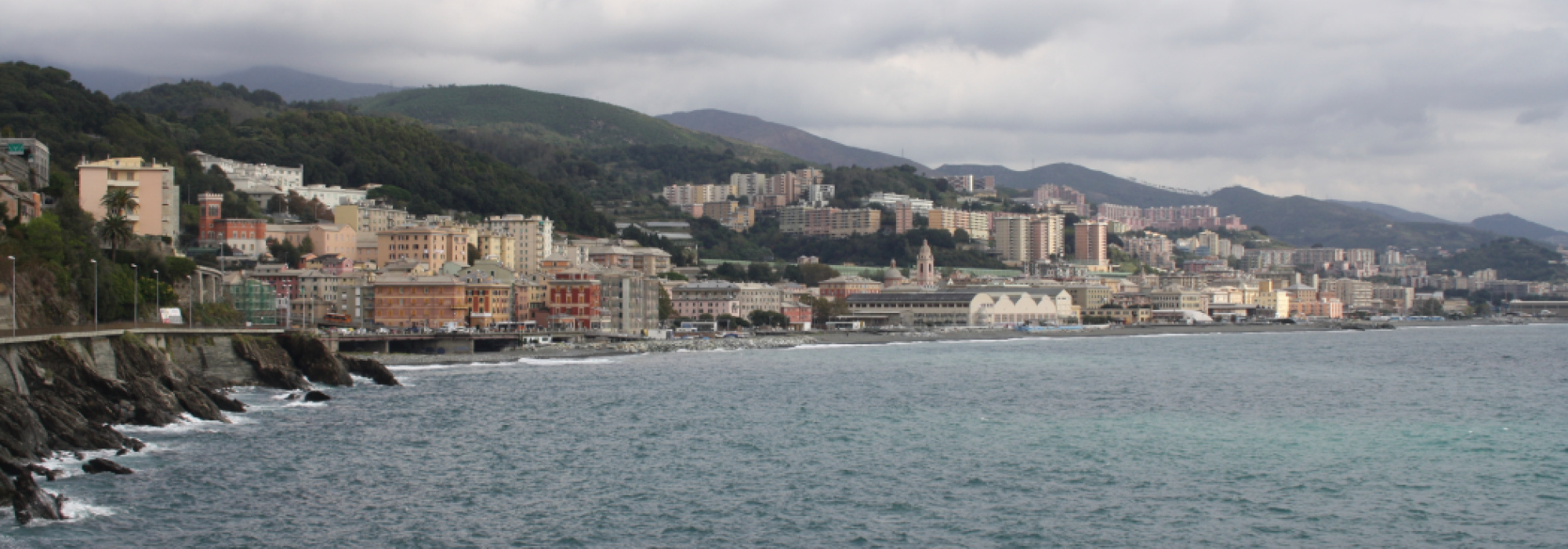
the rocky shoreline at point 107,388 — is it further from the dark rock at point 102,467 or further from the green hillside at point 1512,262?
the green hillside at point 1512,262

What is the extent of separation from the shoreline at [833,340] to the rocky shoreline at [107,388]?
22.9ft

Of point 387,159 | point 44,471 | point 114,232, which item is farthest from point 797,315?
point 44,471

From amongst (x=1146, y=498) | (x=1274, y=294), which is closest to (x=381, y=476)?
(x=1146, y=498)

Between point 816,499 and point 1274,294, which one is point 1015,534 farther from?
point 1274,294

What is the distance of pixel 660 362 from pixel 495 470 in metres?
26.0

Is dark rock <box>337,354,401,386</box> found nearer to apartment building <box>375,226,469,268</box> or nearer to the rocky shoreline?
the rocky shoreline

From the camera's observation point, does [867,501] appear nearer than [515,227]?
Yes

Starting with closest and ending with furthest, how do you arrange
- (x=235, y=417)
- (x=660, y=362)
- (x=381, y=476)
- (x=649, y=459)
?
1. (x=381, y=476)
2. (x=649, y=459)
3. (x=235, y=417)
4. (x=660, y=362)

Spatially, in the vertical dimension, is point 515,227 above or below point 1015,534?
above

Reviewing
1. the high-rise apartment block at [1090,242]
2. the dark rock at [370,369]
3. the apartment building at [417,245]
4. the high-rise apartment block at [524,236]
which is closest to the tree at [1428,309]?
the high-rise apartment block at [1090,242]

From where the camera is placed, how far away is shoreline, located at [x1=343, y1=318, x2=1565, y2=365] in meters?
45.5

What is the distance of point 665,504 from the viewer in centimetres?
1684

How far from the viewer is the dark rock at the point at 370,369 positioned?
34.3 metres

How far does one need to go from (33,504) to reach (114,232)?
26.0 meters
